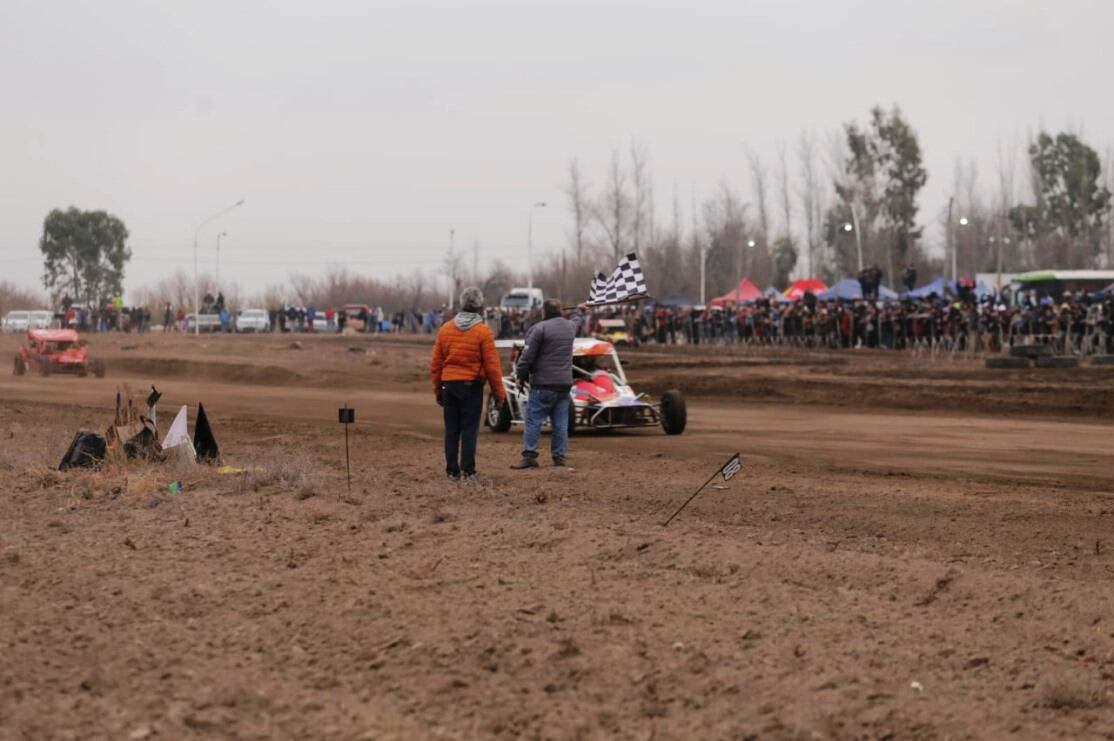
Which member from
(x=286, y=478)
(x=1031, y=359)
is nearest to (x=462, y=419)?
(x=286, y=478)

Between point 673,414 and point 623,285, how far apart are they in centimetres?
180

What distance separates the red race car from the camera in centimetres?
3388

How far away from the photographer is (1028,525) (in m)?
9.98

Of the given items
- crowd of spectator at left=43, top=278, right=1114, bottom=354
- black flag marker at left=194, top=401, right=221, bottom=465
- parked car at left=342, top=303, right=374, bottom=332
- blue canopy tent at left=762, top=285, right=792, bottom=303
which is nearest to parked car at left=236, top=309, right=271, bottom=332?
parked car at left=342, top=303, right=374, bottom=332

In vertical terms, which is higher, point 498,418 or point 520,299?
point 520,299

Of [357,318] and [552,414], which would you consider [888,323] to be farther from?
[357,318]

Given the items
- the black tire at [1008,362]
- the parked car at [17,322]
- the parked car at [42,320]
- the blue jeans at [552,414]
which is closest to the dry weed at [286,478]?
the blue jeans at [552,414]

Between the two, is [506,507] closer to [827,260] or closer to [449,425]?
[449,425]

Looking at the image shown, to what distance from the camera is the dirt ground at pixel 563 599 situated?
5.82 metres

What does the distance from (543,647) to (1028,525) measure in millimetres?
4853

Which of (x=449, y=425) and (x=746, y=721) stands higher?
(x=449, y=425)

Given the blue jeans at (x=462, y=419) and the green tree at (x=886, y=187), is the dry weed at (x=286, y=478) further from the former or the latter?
the green tree at (x=886, y=187)

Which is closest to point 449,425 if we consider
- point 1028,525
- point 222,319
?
point 1028,525

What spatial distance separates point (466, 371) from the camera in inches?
478
